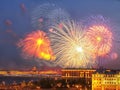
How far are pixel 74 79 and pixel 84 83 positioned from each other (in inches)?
356

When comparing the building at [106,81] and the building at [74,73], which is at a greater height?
the building at [74,73]

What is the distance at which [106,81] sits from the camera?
115 m

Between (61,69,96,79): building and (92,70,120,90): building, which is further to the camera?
(61,69,96,79): building

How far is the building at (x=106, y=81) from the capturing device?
113750 mm

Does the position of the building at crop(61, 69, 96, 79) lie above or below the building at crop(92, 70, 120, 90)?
above

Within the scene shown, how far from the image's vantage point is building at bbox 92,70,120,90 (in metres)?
114

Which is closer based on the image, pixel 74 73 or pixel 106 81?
pixel 106 81

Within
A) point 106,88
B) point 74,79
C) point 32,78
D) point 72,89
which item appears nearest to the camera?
point 106,88

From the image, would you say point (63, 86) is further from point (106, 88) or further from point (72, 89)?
point (106, 88)

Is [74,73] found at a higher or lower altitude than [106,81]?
higher

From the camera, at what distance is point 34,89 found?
395 feet

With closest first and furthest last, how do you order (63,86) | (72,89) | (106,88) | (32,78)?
1. (106,88)
2. (72,89)
3. (63,86)
4. (32,78)

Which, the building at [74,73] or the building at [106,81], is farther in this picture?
the building at [74,73]

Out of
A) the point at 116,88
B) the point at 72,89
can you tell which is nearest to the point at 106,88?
the point at 116,88
